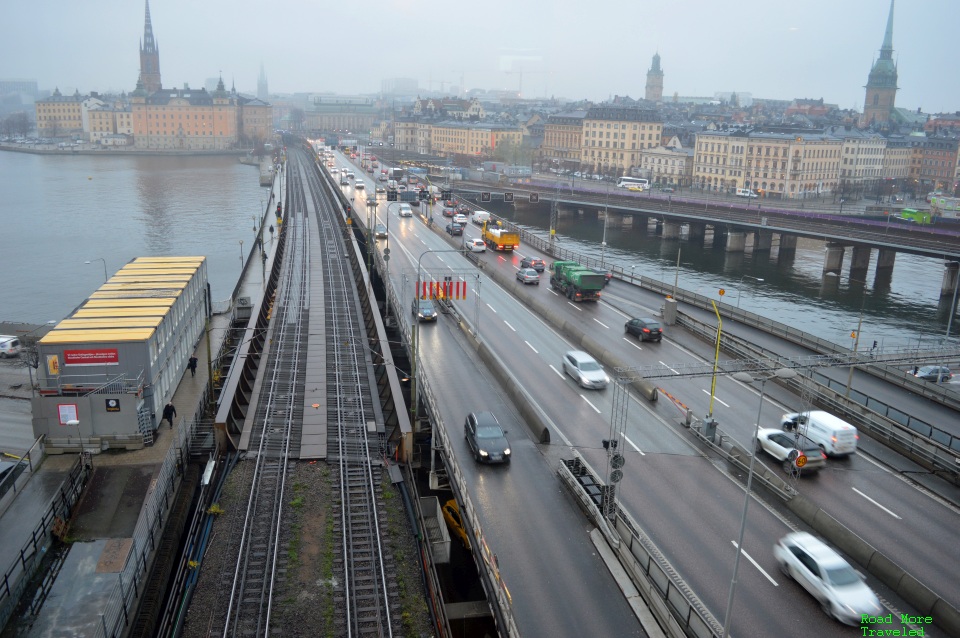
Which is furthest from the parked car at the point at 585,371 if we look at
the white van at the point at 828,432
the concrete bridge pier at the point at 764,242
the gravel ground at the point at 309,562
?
the concrete bridge pier at the point at 764,242

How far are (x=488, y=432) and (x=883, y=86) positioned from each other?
682ft

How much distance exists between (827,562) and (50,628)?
16.4 m

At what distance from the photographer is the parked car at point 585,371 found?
1141 inches

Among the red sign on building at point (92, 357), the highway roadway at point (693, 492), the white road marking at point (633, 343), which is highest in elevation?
the red sign on building at point (92, 357)

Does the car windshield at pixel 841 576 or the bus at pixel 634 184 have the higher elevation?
the bus at pixel 634 184

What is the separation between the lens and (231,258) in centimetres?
7375

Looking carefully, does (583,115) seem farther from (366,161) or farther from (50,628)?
(50,628)

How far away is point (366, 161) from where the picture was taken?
14900 cm

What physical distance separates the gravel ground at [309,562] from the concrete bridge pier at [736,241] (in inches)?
2758

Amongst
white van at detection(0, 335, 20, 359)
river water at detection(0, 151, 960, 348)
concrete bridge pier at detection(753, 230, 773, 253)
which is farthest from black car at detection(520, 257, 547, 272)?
concrete bridge pier at detection(753, 230, 773, 253)

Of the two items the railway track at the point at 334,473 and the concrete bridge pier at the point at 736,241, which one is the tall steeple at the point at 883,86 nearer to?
the concrete bridge pier at the point at 736,241

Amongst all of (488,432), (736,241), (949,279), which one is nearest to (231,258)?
(736,241)

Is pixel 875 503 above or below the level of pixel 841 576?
below

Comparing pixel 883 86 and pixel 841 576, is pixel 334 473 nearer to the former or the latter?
pixel 841 576
